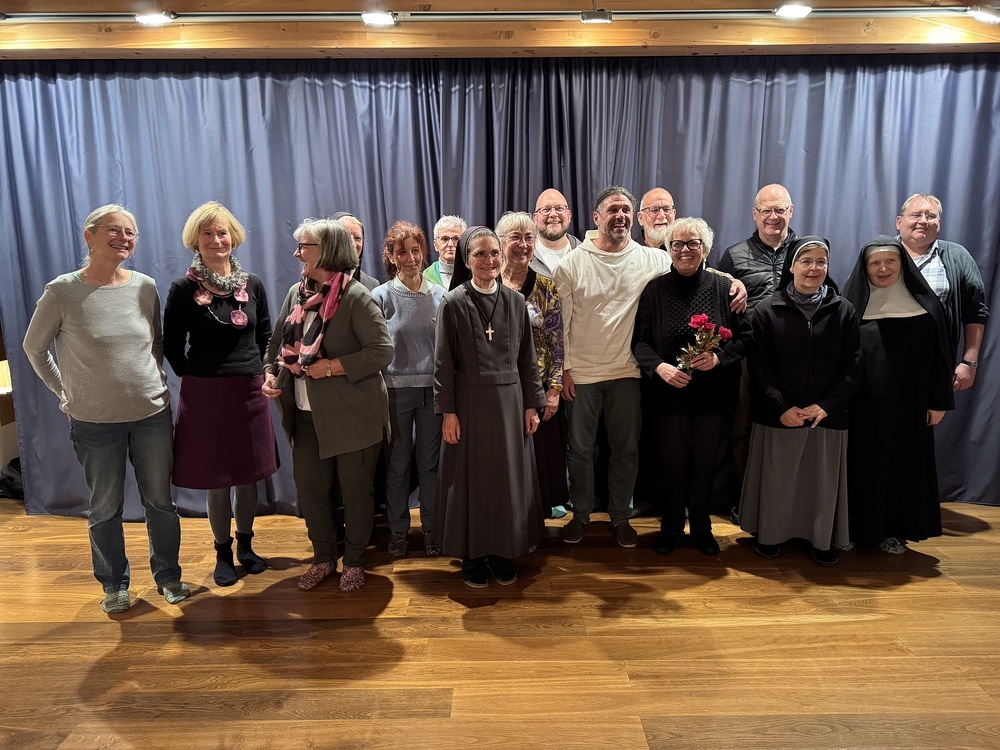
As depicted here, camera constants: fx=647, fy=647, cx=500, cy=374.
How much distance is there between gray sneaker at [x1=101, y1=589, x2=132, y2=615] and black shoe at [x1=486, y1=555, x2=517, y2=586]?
1.54 meters

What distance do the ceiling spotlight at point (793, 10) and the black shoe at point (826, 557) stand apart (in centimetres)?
266

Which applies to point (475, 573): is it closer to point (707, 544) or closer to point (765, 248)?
point (707, 544)

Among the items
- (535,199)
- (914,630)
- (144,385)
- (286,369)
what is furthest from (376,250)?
(914,630)

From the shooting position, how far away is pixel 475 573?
113 inches

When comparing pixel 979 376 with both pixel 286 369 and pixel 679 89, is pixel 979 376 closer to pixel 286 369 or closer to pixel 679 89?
pixel 679 89

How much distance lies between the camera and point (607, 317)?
3.09 meters

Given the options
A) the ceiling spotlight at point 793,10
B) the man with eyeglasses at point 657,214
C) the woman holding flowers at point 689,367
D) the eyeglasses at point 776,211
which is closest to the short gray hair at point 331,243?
the woman holding flowers at point 689,367

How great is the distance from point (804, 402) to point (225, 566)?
108 inches

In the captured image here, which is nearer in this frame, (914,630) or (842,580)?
(914,630)

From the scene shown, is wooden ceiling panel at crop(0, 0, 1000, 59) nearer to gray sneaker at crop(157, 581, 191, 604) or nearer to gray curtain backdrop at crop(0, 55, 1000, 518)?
gray curtain backdrop at crop(0, 55, 1000, 518)

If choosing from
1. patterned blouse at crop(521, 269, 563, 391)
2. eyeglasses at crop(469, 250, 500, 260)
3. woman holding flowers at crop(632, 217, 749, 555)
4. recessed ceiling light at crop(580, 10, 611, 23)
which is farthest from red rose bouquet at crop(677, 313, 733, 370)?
recessed ceiling light at crop(580, 10, 611, 23)

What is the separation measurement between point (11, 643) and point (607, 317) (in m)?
2.80

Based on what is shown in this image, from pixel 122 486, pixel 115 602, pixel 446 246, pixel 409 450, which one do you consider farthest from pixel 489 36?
pixel 115 602

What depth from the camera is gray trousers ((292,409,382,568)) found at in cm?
275
